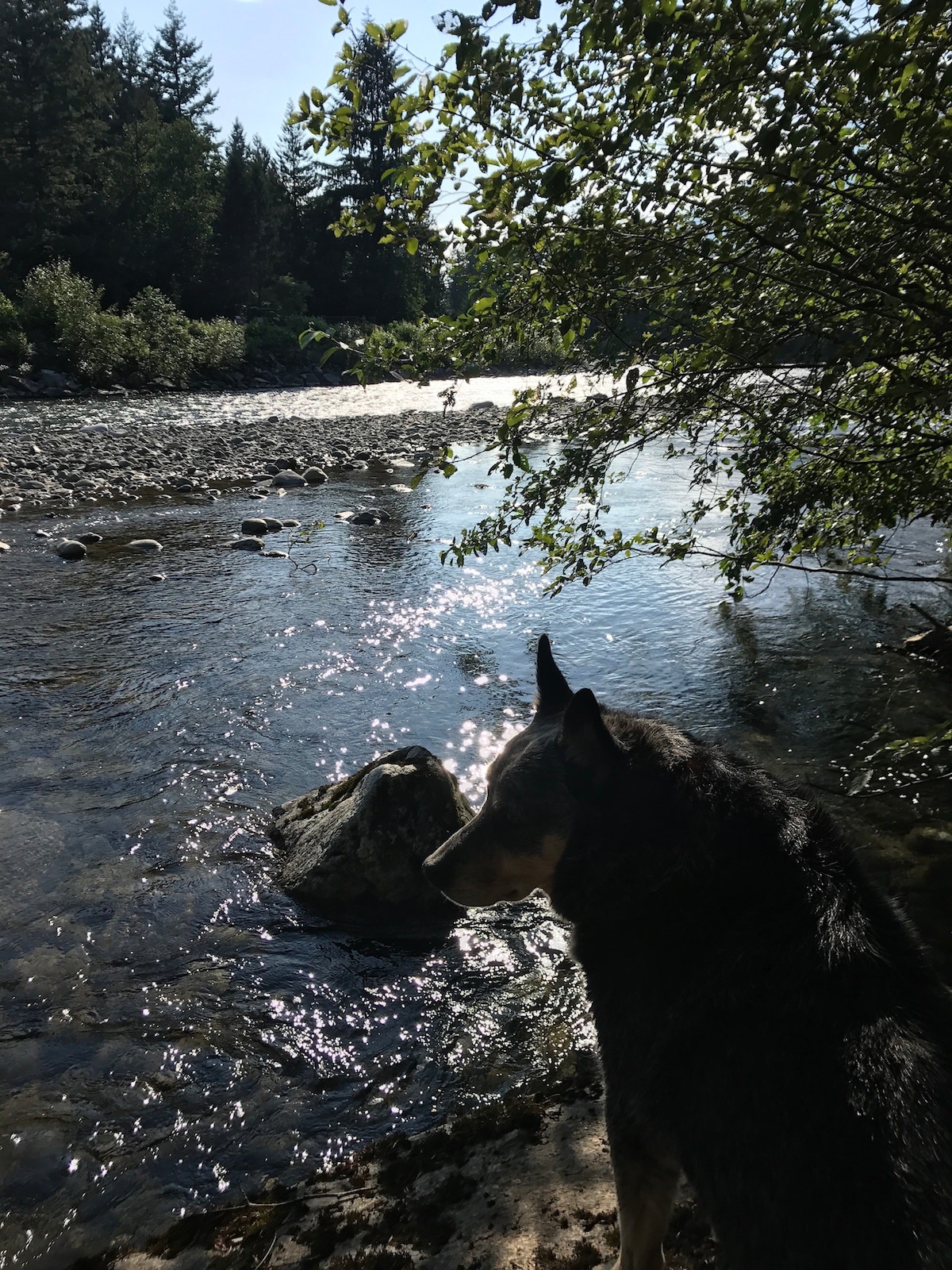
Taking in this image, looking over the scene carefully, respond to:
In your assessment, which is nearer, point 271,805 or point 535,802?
→ point 535,802

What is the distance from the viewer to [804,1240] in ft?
6.52

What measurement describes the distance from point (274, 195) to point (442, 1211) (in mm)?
88160

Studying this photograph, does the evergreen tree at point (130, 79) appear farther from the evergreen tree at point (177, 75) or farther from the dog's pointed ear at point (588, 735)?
the dog's pointed ear at point (588, 735)

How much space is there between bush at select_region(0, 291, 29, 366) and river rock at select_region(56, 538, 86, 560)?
29.2m

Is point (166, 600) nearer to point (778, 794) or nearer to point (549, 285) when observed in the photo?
point (549, 285)

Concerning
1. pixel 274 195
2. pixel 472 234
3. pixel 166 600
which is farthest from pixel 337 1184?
pixel 274 195

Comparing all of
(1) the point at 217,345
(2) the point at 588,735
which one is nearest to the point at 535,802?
(2) the point at 588,735

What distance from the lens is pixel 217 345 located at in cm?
4472

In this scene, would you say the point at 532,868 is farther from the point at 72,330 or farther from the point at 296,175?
the point at 296,175

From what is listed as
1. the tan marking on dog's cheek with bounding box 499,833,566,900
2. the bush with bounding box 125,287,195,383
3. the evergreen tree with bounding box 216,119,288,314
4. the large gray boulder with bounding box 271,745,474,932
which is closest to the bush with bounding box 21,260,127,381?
the bush with bounding box 125,287,195,383

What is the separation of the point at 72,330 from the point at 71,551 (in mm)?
30044

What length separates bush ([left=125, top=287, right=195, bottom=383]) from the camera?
39188 mm

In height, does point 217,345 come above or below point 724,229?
below

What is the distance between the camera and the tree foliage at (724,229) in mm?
2963
